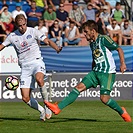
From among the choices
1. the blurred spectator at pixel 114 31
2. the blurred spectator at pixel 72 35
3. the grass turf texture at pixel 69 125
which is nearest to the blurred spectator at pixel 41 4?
the blurred spectator at pixel 72 35

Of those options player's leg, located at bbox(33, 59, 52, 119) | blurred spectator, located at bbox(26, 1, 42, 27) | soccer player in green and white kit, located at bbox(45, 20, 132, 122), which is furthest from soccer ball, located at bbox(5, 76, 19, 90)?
blurred spectator, located at bbox(26, 1, 42, 27)

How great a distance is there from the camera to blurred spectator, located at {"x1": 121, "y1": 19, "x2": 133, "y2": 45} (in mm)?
24234

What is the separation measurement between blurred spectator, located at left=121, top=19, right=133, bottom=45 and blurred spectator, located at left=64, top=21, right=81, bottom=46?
1.94 meters

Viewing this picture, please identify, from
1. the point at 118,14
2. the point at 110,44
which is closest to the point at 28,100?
the point at 110,44

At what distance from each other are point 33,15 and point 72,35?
91.6 inches

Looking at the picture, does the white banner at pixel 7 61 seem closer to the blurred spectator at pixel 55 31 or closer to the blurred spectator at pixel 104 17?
the blurred spectator at pixel 55 31

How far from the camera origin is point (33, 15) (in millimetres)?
25531

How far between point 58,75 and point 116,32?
12.6 feet

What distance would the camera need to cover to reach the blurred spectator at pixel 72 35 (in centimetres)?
2419

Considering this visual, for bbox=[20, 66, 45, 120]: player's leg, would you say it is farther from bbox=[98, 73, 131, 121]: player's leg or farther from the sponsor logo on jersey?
bbox=[98, 73, 131, 121]: player's leg

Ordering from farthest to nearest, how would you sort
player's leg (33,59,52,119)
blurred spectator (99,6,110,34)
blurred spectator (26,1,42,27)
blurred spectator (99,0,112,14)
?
blurred spectator (99,0,112,14), blurred spectator (99,6,110,34), blurred spectator (26,1,42,27), player's leg (33,59,52,119)

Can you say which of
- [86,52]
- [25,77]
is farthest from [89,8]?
[25,77]

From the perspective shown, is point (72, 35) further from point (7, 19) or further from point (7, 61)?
point (7, 61)

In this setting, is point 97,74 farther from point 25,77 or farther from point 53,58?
point 53,58
